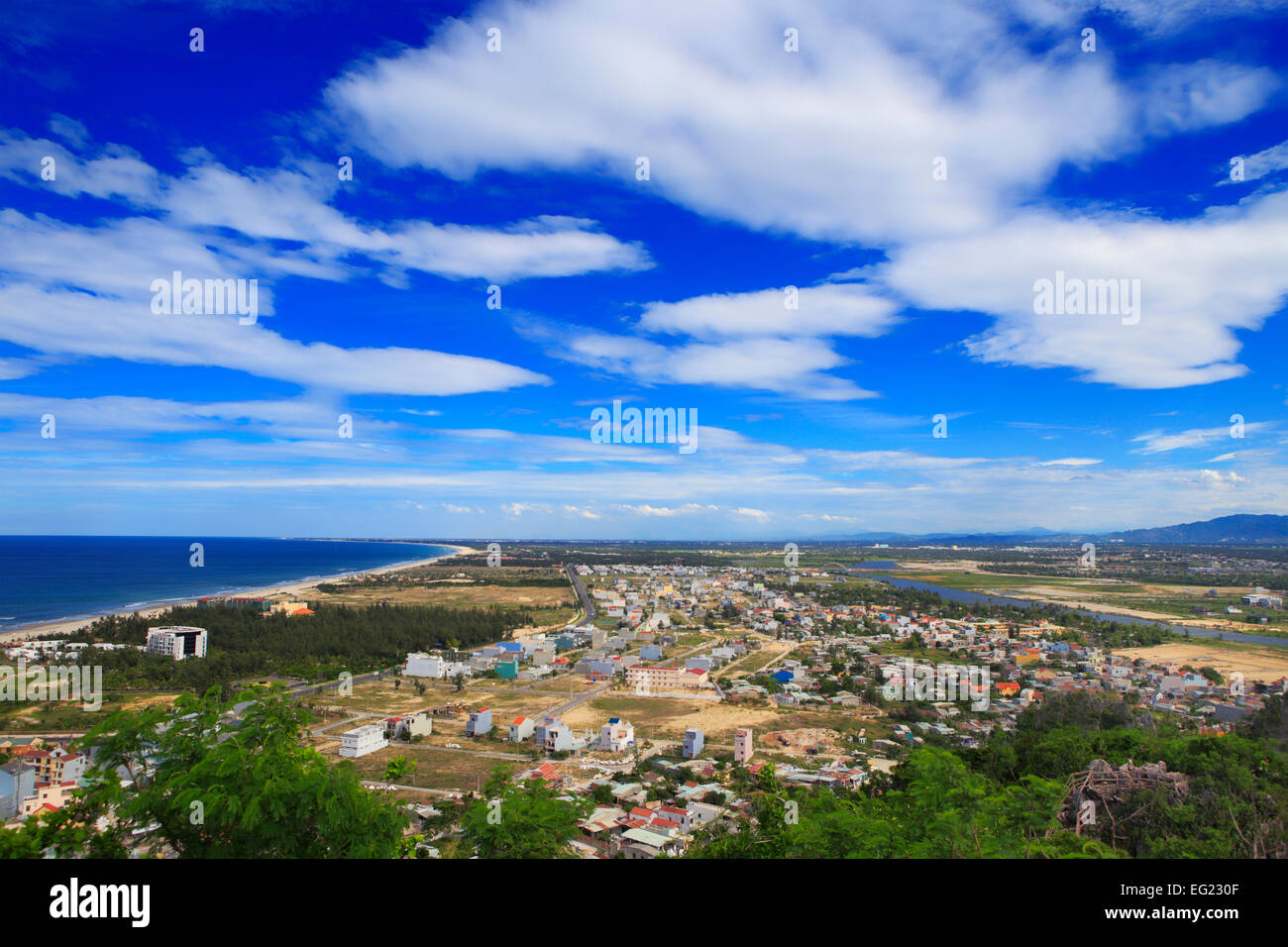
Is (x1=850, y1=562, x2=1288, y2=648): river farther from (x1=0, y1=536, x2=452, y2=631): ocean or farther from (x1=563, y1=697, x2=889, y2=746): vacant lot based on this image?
(x1=0, y1=536, x2=452, y2=631): ocean

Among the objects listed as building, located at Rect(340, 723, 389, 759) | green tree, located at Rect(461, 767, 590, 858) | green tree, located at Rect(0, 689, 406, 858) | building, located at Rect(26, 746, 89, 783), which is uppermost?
green tree, located at Rect(0, 689, 406, 858)

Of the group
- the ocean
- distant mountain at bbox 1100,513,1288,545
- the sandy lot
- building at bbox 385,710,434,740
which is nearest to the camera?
building at bbox 385,710,434,740

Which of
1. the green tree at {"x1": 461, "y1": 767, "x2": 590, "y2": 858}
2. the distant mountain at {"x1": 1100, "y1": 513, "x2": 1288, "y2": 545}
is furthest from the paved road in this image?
the distant mountain at {"x1": 1100, "y1": 513, "x2": 1288, "y2": 545}

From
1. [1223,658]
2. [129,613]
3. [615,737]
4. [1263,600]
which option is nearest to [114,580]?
[129,613]

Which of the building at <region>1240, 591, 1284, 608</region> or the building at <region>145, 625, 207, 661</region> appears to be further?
the building at <region>1240, 591, 1284, 608</region>

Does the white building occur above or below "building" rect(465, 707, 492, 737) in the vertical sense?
below

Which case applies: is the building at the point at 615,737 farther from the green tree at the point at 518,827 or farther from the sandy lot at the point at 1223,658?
the sandy lot at the point at 1223,658

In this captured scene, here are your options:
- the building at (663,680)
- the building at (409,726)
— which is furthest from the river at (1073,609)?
the building at (409,726)
